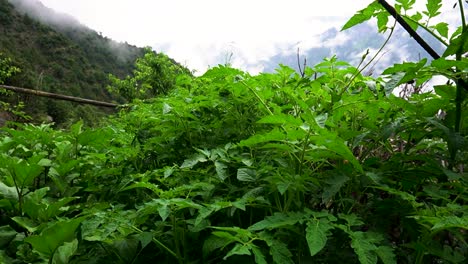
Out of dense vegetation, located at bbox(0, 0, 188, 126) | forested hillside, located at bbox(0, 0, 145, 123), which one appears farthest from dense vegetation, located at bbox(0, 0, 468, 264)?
forested hillside, located at bbox(0, 0, 145, 123)

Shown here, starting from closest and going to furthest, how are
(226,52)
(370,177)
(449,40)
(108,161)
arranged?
(370,177), (449,40), (108,161), (226,52)

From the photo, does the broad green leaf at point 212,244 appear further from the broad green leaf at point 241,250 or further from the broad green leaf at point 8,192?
the broad green leaf at point 8,192

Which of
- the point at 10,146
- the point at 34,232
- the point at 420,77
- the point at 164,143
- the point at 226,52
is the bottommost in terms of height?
the point at 34,232

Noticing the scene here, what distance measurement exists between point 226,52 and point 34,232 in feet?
5.65

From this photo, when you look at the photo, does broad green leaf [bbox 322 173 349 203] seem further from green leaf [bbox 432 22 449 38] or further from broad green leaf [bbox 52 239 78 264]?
broad green leaf [bbox 52 239 78 264]

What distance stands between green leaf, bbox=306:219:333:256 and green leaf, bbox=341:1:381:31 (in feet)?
2.39

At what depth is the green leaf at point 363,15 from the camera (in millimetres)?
1332

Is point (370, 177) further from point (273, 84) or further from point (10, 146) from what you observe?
point (10, 146)

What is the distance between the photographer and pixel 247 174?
1262 mm

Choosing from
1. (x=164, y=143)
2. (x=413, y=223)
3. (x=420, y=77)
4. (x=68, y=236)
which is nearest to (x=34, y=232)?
(x=68, y=236)

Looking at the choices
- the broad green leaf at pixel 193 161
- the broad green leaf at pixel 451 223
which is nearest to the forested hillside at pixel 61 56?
the broad green leaf at pixel 193 161

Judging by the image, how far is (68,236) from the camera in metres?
1.17

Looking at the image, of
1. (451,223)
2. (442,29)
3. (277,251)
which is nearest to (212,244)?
(277,251)

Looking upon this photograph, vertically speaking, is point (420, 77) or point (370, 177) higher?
point (420, 77)
